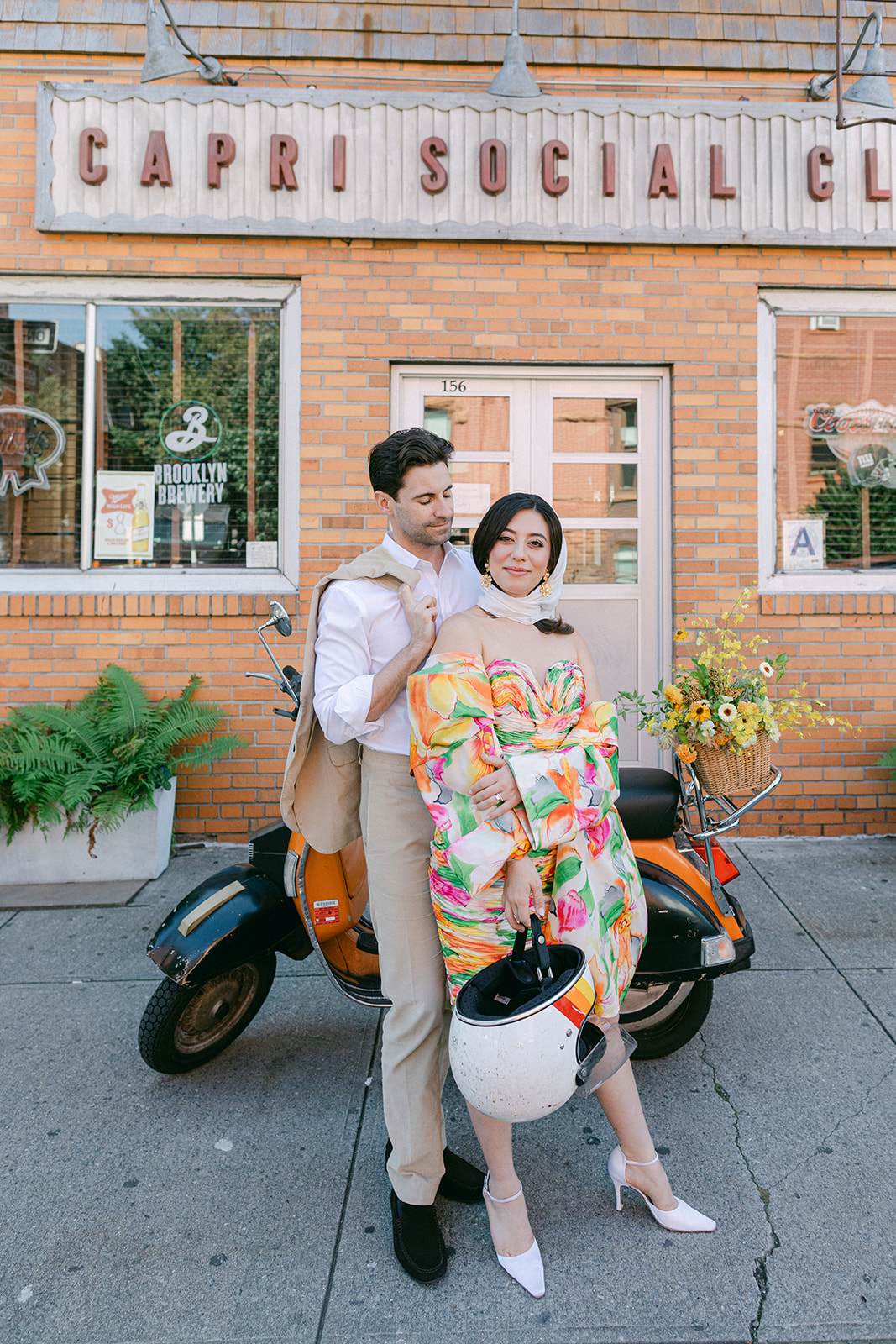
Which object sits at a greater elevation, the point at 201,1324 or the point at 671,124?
the point at 671,124

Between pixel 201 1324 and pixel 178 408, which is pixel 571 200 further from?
pixel 201 1324

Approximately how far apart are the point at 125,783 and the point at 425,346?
2912 millimetres

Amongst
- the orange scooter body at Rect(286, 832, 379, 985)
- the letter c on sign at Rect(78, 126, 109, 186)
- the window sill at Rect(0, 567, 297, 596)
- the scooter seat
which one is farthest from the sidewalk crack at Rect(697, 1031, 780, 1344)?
the letter c on sign at Rect(78, 126, 109, 186)

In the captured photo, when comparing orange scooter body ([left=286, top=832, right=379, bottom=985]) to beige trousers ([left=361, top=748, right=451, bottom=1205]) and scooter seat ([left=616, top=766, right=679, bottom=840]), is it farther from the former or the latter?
scooter seat ([left=616, top=766, right=679, bottom=840])

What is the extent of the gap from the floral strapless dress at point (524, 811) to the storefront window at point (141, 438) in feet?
11.1

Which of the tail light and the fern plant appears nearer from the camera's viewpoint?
the tail light

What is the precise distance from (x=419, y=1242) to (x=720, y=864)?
1442 millimetres

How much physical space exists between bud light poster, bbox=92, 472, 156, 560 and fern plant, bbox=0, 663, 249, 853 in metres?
0.78

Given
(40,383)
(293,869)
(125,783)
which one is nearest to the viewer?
(293,869)

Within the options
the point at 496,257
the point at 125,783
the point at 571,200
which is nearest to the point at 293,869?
the point at 125,783

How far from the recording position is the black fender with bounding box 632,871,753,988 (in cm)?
264

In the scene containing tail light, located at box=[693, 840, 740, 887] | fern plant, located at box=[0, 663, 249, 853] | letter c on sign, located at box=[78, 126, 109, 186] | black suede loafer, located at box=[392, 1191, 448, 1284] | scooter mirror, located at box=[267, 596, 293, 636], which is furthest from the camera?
letter c on sign, located at box=[78, 126, 109, 186]

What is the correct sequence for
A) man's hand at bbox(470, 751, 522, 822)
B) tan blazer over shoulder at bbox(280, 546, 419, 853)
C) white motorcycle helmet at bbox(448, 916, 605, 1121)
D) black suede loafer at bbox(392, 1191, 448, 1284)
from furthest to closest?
1. tan blazer over shoulder at bbox(280, 546, 419, 853)
2. black suede loafer at bbox(392, 1191, 448, 1284)
3. man's hand at bbox(470, 751, 522, 822)
4. white motorcycle helmet at bbox(448, 916, 605, 1121)

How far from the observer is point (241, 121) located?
4.90 metres
